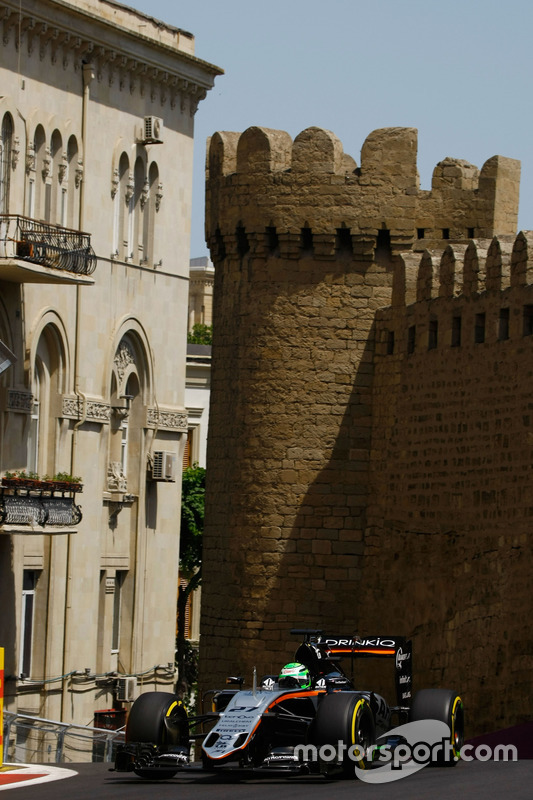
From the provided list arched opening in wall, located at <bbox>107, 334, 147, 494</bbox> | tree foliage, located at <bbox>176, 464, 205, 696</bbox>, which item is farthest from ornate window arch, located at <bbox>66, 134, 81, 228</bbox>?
tree foliage, located at <bbox>176, 464, 205, 696</bbox>

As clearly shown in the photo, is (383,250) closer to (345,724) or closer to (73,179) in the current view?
(73,179)

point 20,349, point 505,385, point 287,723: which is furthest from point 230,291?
point 287,723

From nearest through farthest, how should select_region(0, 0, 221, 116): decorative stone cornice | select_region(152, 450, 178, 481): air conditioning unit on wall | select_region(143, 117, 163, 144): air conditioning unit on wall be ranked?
select_region(0, 0, 221, 116): decorative stone cornice → select_region(143, 117, 163, 144): air conditioning unit on wall → select_region(152, 450, 178, 481): air conditioning unit on wall

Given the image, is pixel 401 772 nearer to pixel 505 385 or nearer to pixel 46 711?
pixel 505 385

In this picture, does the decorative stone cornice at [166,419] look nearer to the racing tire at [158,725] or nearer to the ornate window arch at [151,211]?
the ornate window arch at [151,211]

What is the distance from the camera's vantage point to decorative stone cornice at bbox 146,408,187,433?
35.5 m

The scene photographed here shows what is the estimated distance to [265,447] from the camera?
31.7 m

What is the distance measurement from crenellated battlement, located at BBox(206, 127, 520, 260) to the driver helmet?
1274cm

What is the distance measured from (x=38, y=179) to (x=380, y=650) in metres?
13.2

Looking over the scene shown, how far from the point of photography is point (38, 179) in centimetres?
3189

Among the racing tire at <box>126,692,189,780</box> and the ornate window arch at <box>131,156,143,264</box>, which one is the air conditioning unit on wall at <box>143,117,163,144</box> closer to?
the ornate window arch at <box>131,156,143,264</box>

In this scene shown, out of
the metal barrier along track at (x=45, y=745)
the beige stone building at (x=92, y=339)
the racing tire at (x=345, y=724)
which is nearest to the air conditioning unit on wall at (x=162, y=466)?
the beige stone building at (x=92, y=339)

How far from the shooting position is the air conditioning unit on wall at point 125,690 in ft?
112

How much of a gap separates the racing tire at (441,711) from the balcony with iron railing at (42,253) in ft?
39.2
